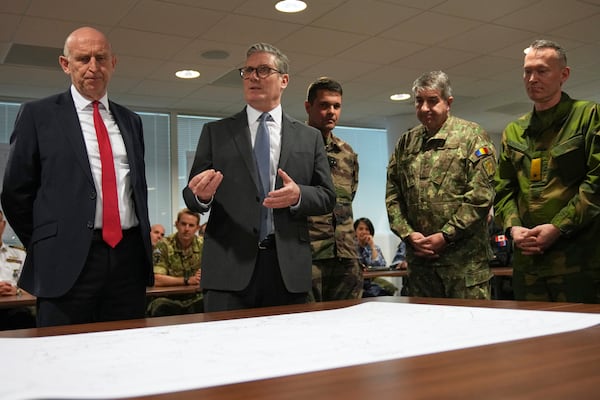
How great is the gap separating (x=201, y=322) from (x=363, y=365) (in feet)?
1.79

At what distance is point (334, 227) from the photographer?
2652 mm

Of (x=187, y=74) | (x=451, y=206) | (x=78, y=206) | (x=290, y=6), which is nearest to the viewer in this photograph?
(x=78, y=206)

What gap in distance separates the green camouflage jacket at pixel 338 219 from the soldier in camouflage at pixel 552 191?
65cm

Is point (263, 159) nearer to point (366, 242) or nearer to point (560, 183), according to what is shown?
point (560, 183)

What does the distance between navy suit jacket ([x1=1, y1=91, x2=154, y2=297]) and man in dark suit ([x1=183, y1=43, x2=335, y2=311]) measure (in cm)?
21

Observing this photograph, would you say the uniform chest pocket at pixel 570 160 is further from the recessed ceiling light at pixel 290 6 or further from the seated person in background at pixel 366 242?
the seated person in background at pixel 366 242

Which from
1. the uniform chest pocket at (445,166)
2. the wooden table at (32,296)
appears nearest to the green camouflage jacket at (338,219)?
the uniform chest pocket at (445,166)

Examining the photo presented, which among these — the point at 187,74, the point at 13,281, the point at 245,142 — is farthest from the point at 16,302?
the point at 187,74

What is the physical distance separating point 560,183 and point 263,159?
1096 mm

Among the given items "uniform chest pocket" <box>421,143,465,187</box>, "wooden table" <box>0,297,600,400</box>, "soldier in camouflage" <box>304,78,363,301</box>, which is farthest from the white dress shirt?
"uniform chest pocket" <box>421,143,465,187</box>

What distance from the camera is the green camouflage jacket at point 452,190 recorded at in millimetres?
2428

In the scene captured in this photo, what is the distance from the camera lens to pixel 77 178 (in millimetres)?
1736

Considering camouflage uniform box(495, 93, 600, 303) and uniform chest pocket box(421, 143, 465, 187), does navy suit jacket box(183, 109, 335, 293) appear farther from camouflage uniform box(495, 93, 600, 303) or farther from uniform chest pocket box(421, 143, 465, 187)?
camouflage uniform box(495, 93, 600, 303)

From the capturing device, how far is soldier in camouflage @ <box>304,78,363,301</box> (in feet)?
8.47
